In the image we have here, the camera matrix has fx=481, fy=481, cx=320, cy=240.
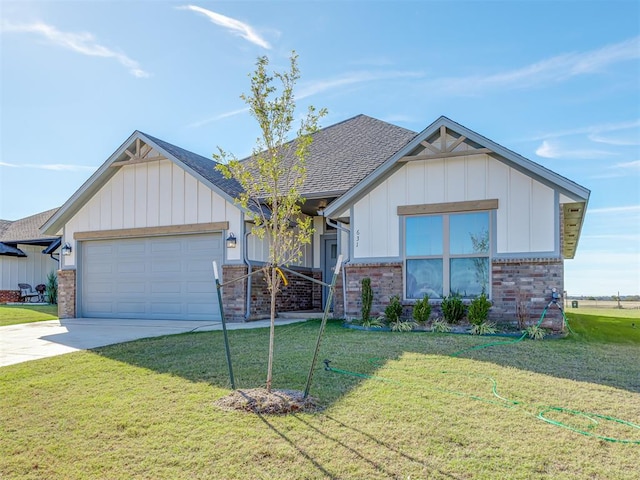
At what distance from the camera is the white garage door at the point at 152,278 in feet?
42.0

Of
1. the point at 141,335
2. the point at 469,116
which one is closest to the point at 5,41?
the point at 141,335

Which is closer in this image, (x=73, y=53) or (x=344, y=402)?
(x=344, y=402)

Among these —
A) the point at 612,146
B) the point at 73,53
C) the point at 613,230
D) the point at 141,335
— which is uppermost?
the point at 73,53

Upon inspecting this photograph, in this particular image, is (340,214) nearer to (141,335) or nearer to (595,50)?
(141,335)

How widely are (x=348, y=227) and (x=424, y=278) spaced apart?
2316 millimetres

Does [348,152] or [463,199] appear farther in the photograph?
[348,152]

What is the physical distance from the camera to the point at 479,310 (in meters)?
9.37

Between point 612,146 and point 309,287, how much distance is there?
9.44 metres

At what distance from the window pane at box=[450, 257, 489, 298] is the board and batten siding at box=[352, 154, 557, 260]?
48cm

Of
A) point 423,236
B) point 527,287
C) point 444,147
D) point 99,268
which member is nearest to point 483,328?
point 527,287

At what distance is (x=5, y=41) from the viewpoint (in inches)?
391

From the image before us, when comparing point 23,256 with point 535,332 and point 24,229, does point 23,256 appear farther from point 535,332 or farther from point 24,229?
point 535,332

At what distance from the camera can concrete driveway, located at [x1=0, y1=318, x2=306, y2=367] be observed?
Answer: 7.86 m

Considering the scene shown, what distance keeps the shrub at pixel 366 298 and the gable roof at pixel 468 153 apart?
182 cm
